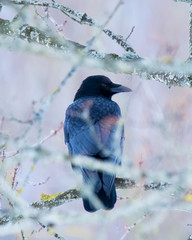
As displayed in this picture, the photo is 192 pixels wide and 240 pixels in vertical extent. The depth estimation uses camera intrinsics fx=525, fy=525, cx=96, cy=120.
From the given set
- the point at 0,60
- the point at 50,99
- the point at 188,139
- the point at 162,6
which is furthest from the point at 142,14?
the point at 50,99

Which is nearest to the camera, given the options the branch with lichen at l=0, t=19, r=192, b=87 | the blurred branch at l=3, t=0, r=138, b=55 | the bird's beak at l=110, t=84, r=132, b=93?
the blurred branch at l=3, t=0, r=138, b=55

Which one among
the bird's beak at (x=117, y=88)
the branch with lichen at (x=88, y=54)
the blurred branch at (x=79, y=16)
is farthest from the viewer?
the bird's beak at (x=117, y=88)

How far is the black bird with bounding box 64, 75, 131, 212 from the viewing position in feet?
14.1

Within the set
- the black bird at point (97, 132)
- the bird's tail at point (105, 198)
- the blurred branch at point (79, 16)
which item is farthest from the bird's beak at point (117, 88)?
the bird's tail at point (105, 198)

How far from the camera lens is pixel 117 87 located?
566cm

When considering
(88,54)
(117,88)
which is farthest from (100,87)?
(88,54)

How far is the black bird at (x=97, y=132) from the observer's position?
4289 millimetres

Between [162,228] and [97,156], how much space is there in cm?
366

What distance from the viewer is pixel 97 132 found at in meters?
4.73

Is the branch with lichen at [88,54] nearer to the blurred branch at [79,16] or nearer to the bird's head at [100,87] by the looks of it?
the blurred branch at [79,16]

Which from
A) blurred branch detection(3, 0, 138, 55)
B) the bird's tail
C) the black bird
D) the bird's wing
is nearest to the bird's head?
the black bird

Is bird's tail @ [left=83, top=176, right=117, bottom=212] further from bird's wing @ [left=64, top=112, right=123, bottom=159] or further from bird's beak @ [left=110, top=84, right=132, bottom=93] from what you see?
bird's beak @ [left=110, top=84, right=132, bottom=93]

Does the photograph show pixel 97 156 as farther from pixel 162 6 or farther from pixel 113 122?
pixel 162 6

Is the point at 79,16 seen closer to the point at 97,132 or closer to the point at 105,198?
the point at 97,132
